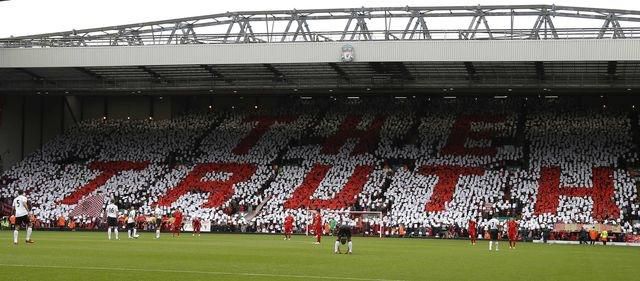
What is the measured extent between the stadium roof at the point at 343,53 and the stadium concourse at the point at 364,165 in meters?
5.62

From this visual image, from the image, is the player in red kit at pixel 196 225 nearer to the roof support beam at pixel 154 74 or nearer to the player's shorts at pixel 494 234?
the roof support beam at pixel 154 74

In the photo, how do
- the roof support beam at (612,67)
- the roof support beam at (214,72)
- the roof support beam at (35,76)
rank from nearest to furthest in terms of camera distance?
Answer: the roof support beam at (612,67), the roof support beam at (214,72), the roof support beam at (35,76)

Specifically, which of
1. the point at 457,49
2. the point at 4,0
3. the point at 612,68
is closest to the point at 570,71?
the point at 612,68

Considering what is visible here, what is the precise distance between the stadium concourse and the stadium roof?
562 cm

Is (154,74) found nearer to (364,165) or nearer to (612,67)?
(364,165)

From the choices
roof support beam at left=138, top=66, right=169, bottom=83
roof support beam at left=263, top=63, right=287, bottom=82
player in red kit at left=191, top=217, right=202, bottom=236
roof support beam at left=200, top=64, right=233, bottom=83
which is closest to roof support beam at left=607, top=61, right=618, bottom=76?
roof support beam at left=263, top=63, right=287, bottom=82

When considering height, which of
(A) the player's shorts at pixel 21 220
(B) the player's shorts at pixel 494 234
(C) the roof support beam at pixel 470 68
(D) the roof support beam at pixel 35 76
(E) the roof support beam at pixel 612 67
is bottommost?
(B) the player's shorts at pixel 494 234

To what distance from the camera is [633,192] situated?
54562 millimetres

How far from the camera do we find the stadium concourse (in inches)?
2173

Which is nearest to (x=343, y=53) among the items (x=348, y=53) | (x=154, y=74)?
(x=348, y=53)

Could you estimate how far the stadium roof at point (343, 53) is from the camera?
167 feet

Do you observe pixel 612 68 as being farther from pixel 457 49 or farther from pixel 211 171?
pixel 211 171

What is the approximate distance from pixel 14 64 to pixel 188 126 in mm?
18006

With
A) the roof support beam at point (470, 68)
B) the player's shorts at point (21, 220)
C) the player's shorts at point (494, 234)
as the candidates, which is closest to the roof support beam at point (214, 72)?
the roof support beam at point (470, 68)
